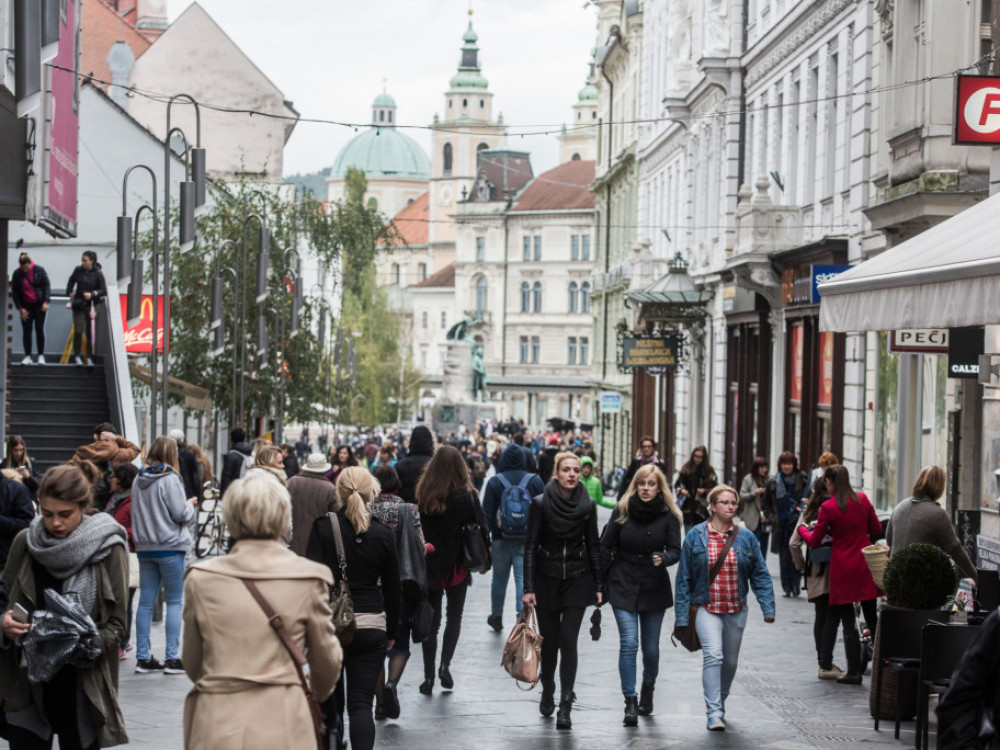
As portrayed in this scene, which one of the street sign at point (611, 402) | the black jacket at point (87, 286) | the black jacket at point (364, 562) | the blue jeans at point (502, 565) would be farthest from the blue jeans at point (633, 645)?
the street sign at point (611, 402)

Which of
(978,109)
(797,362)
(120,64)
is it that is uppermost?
(120,64)

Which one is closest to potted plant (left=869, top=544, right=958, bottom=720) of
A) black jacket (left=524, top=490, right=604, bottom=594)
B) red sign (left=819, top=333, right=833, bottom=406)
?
black jacket (left=524, top=490, right=604, bottom=594)

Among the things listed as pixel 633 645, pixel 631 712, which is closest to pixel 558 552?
pixel 633 645

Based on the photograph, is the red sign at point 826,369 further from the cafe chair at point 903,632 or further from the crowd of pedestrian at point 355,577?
the cafe chair at point 903,632

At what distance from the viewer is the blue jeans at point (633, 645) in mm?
11219

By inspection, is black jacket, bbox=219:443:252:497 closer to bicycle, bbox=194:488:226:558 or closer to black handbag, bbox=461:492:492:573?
bicycle, bbox=194:488:226:558

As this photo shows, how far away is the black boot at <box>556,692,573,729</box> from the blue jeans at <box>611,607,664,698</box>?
1.68ft

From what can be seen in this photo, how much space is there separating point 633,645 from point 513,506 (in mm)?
3641

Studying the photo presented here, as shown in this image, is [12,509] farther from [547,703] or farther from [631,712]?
[631,712]

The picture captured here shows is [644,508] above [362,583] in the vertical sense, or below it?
above

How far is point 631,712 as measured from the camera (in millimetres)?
11023

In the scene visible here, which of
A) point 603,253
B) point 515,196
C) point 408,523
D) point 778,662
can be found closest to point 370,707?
point 408,523

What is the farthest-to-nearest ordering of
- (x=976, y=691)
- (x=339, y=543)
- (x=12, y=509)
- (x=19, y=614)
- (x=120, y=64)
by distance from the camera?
1. (x=120, y=64)
2. (x=12, y=509)
3. (x=339, y=543)
4. (x=19, y=614)
5. (x=976, y=691)

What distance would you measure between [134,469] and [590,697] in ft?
12.5
